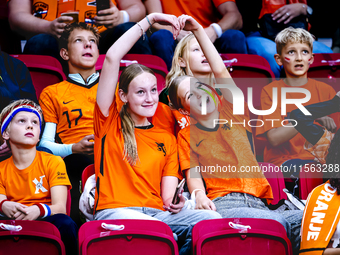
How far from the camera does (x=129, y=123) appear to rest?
5.23 ft

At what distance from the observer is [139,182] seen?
4.91ft

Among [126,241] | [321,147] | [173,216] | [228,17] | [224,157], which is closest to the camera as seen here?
[126,241]

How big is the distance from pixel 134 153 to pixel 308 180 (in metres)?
0.70

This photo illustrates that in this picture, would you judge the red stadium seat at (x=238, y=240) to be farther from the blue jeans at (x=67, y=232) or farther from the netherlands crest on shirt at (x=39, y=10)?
the netherlands crest on shirt at (x=39, y=10)

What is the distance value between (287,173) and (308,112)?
0.32 m

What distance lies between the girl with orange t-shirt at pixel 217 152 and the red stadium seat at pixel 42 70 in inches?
23.8

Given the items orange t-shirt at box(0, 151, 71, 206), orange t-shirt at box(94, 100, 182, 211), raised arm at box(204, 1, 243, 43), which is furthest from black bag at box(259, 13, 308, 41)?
orange t-shirt at box(0, 151, 71, 206)

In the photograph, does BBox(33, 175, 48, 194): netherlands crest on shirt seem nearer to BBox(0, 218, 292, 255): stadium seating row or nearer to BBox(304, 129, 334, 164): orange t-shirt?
BBox(0, 218, 292, 255): stadium seating row

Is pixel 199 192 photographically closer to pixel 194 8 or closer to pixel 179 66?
pixel 179 66

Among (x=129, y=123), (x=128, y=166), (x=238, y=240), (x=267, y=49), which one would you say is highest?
(x=267, y=49)

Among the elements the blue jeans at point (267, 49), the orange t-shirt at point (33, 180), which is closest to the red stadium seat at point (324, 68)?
the blue jeans at point (267, 49)

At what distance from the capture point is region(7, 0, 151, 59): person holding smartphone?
213 cm

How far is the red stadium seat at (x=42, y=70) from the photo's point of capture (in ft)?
6.56

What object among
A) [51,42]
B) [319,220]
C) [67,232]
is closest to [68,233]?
[67,232]
